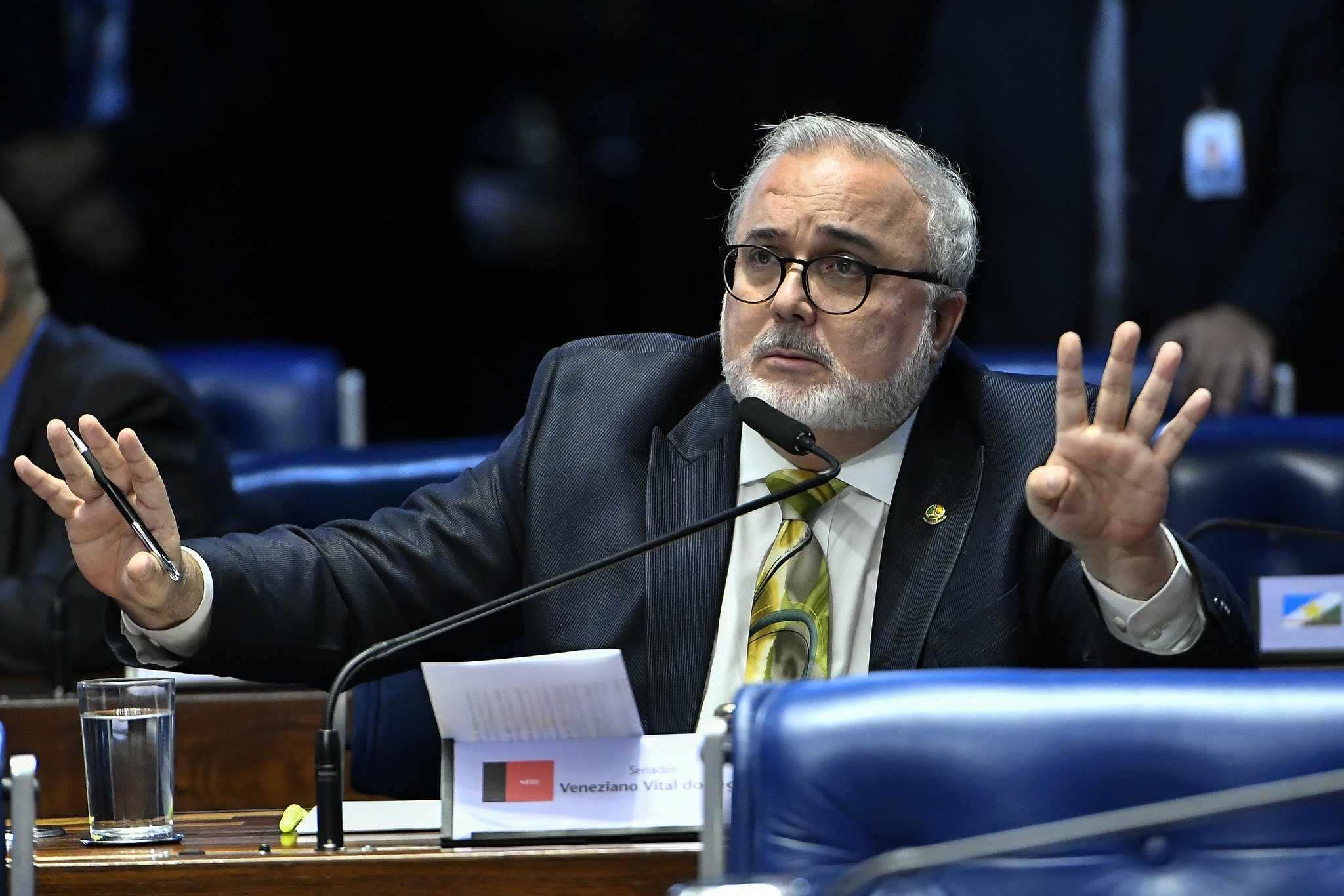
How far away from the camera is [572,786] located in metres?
1.51

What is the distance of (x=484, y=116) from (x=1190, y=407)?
3.23 meters

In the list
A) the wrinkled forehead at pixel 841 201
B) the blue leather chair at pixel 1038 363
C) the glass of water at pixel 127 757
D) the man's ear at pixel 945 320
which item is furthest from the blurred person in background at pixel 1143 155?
the glass of water at pixel 127 757

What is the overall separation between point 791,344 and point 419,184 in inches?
105

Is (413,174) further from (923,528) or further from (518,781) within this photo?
(518,781)

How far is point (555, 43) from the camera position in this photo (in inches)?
181

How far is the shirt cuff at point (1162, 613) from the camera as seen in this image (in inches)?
71.6

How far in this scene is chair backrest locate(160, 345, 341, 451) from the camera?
12.8 feet

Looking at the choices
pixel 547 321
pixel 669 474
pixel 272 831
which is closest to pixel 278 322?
pixel 547 321

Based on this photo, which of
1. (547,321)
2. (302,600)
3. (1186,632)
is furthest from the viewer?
(547,321)

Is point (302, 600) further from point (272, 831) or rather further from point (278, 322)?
point (278, 322)

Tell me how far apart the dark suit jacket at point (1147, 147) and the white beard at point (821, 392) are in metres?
1.95

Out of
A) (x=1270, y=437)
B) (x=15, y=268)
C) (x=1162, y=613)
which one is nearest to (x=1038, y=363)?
(x=1270, y=437)

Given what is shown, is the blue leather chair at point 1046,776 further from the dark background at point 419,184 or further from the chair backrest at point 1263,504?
the dark background at point 419,184

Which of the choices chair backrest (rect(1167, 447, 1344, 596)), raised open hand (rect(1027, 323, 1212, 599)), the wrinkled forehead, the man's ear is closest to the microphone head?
raised open hand (rect(1027, 323, 1212, 599))
